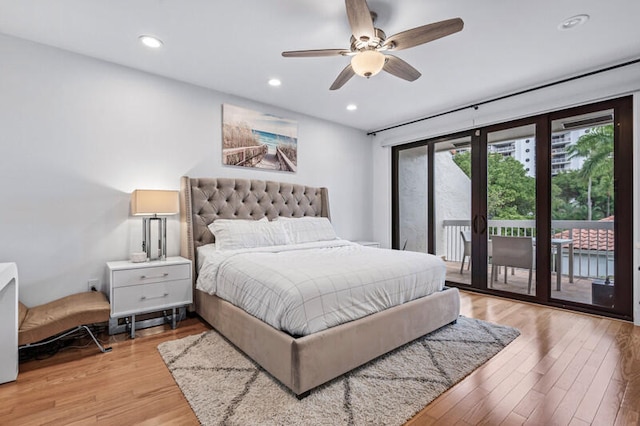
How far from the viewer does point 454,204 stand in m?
4.70

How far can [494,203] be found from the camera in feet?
13.6

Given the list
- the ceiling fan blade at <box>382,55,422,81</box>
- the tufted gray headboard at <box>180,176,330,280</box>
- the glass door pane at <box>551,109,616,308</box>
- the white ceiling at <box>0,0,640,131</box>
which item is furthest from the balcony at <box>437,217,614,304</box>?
the tufted gray headboard at <box>180,176,330,280</box>

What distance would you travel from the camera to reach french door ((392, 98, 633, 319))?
3205mm

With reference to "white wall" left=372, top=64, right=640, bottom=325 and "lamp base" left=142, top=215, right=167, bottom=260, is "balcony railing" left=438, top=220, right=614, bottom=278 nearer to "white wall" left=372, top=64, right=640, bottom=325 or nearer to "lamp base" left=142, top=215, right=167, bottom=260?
"white wall" left=372, top=64, right=640, bottom=325

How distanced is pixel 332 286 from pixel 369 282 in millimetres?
351

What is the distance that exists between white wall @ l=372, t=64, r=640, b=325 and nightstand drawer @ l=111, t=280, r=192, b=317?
3.46 meters

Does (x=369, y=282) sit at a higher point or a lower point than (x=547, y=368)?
higher

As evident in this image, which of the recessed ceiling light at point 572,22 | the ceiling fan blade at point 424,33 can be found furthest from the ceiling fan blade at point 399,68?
the recessed ceiling light at point 572,22

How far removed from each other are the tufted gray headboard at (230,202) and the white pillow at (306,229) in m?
0.25

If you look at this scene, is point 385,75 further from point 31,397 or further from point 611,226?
point 31,397

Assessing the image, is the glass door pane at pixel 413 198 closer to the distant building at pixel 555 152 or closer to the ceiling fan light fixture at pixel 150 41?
the distant building at pixel 555 152

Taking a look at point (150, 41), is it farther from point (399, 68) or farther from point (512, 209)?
point (512, 209)

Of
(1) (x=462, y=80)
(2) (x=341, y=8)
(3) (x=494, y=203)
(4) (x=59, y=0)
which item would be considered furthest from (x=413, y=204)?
(4) (x=59, y=0)

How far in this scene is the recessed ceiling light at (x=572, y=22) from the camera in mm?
2307
